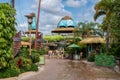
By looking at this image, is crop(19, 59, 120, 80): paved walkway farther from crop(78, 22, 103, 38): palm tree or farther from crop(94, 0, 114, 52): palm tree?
crop(78, 22, 103, 38): palm tree

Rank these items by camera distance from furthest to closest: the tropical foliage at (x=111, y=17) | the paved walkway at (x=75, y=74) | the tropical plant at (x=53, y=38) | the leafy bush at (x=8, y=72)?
the tropical plant at (x=53, y=38)
the tropical foliage at (x=111, y=17)
the paved walkway at (x=75, y=74)
the leafy bush at (x=8, y=72)

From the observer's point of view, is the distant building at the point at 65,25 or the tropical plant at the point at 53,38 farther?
the distant building at the point at 65,25

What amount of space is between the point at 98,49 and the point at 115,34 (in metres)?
17.1

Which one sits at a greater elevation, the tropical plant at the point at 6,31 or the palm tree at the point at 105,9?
the palm tree at the point at 105,9

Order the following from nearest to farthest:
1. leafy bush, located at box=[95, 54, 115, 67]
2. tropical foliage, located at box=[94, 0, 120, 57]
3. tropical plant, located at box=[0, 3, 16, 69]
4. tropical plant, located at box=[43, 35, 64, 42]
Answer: tropical plant, located at box=[0, 3, 16, 69]
tropical foliage, located at box=[94, 0, 120, 57]
leafy bush, located at box=[95, 54, 115, 67]
tropical plant, located at box=[43, 35, 64, 42]

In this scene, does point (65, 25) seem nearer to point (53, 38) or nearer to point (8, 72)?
point (53, 38)

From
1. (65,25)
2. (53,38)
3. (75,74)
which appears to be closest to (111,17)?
(75,74)

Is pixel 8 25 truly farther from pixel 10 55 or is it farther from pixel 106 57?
pixel 106 57

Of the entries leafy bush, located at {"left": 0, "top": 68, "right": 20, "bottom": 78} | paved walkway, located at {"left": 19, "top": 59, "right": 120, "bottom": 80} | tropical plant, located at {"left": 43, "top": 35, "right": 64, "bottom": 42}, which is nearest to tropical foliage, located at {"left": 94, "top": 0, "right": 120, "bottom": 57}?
paved walkway, located at {"left": 19, "top": 59, "right": 120, "bottom": 80}

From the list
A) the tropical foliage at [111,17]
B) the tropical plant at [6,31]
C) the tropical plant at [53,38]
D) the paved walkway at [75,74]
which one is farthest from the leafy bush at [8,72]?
→ the tropical plant at [53,38]

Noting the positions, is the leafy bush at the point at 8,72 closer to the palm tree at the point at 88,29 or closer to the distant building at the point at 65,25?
the palm tree at the point at 88,29

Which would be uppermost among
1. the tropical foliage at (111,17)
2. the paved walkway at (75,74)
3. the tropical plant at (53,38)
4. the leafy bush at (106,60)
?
the tropical foliage at (111,17)

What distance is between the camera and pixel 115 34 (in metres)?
24.6

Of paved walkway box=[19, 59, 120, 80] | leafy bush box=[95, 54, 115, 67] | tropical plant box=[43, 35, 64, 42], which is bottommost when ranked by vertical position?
paved walkway box=[19, 59, 120, 80]
